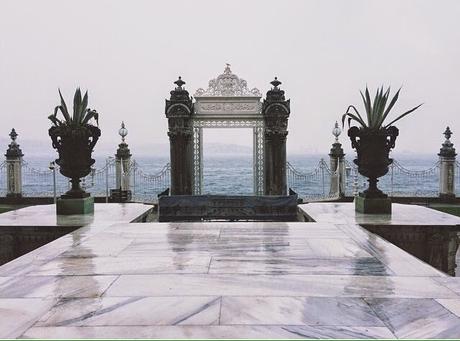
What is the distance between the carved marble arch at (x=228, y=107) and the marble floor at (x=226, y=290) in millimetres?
9431

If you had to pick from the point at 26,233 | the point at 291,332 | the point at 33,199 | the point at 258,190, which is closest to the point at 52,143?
the point at 26,233

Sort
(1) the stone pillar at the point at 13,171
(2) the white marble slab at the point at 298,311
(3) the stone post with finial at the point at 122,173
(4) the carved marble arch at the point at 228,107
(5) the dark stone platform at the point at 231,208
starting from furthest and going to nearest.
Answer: (1) the stone pillar at the point at 13,171
(3) the stone post with finial at the point at 122,173
(4) the carved marble arch at the point at 228,107
(5) the dark stone platform at the point at 231,208
(2) the white marble slab at the point at 298,311

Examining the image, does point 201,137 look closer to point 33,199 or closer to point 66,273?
point 33,199

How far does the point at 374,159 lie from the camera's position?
9539 mm

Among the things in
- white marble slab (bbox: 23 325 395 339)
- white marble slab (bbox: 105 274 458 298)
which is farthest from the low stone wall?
white marble slab (bbox: 23 325 395 339)

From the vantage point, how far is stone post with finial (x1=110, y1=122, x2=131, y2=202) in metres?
18.1

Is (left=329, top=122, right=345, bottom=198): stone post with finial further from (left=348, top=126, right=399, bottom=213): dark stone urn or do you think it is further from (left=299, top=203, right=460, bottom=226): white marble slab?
(left=348, top=126, right=399, bottom=213): dark stone urn

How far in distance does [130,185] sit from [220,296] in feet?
49.0

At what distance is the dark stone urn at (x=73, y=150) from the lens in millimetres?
9641

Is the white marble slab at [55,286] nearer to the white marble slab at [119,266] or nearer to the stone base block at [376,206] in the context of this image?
the white marble slab at [119,266]

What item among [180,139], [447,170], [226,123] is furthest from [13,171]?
[447,170]

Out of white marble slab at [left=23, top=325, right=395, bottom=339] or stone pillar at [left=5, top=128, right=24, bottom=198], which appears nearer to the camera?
white marble slab at [left=23, top=325, right=395, bottom=339]

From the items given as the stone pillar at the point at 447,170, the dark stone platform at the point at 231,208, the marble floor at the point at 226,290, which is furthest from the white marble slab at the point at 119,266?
the stone pillar at the point at 447,170

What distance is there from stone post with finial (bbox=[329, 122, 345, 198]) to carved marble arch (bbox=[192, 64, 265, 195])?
3.81 m
